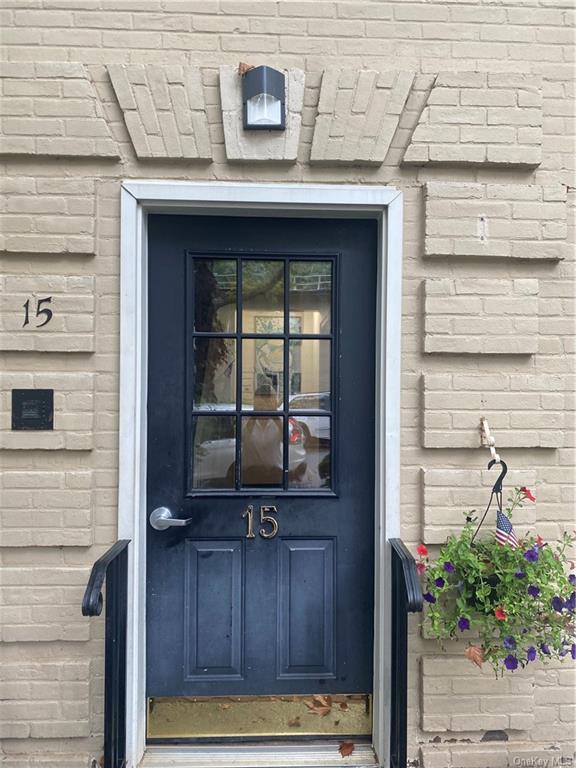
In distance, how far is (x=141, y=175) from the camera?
2213mm

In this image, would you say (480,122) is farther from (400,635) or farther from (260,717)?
(260,717)

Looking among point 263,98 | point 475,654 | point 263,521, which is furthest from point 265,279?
point 475,654

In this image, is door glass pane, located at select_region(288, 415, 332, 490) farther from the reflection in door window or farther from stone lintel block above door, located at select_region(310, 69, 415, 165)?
stone lintel block above door, located at select_region(310, 69, 415, 165)

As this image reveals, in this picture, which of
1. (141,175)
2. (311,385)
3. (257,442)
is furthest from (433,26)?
(257,442)

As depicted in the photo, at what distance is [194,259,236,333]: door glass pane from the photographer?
2.36 meters

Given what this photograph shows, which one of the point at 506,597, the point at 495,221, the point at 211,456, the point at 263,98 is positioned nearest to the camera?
the point at 506,597

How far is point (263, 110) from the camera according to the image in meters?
2.15

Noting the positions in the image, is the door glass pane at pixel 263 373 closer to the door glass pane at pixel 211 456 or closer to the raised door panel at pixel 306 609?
the door glass pane at pixel 211 456

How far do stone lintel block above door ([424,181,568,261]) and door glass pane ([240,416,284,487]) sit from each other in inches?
42.7

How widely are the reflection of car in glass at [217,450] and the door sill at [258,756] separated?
1207 millimetres

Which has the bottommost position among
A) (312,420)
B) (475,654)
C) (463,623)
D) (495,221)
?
(475,654)

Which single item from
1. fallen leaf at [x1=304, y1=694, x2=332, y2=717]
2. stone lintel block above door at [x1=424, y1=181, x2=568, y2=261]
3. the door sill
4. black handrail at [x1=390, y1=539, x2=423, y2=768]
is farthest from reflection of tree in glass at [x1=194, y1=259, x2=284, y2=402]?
the door sill

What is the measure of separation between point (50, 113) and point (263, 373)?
149cm

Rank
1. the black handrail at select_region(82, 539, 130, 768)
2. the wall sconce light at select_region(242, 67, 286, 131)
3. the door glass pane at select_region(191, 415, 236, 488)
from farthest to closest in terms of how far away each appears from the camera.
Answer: the door glass pane at select_region(191, 415, 236, 488) → the wall sconce light at select_region(242, 67, 286, 131) → the black handrail at select_region(82, 539, 130, 768)
